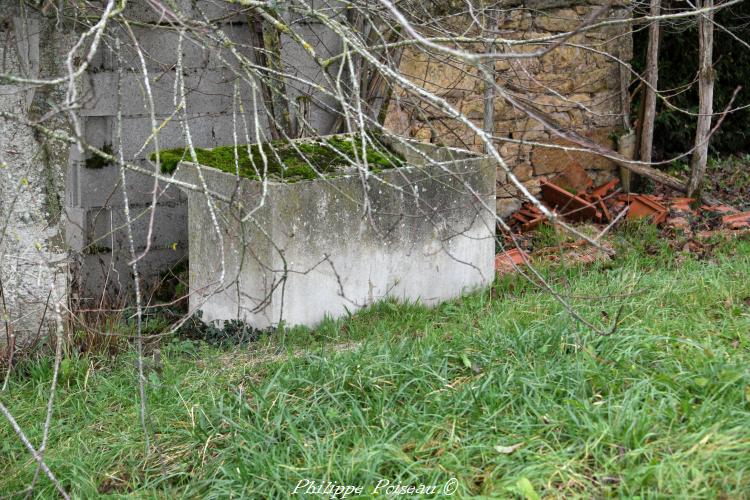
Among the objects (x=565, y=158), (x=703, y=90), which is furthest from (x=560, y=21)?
(x=703, y=90)

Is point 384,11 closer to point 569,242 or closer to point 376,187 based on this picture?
point 376,187

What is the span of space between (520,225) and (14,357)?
15.4 feet

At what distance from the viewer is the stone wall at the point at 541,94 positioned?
299 inches

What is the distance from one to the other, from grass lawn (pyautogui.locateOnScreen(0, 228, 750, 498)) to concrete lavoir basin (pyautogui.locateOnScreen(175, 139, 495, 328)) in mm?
511

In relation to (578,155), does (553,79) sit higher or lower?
higher

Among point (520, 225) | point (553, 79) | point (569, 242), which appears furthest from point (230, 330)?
point (553, 79)

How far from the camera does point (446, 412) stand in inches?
136

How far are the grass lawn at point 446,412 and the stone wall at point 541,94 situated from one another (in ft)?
10.8

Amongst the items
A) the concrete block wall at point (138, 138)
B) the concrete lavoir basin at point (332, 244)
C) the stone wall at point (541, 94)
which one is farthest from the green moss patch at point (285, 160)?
the stone wall at point (541, 94)

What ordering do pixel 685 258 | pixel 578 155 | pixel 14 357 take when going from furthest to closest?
1. pixel 578 155
2. pixel 685 258
3. pixel 14 357

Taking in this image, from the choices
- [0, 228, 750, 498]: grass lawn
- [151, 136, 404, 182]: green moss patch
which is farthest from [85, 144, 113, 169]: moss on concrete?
[0, 228, 750, 498]: grass lawn

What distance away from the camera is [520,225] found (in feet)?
26.2

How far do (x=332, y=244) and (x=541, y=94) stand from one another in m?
3.40

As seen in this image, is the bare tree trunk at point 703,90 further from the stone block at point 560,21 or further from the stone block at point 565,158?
the stone block at point 560,21
